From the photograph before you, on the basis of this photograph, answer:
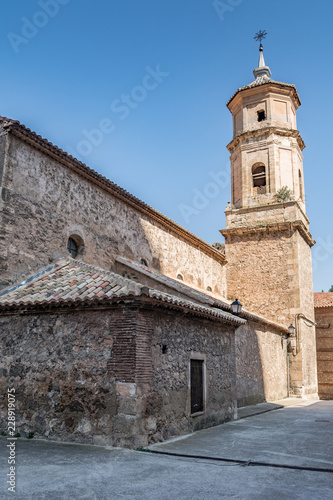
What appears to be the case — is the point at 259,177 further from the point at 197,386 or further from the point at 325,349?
the point at 197,386

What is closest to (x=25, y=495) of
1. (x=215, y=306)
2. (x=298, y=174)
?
(x=215, y=306)

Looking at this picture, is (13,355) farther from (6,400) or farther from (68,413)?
(68,413)

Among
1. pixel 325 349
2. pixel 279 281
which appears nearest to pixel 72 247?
pixel 279 281

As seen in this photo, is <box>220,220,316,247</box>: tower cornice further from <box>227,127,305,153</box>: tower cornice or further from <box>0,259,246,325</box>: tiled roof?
<box>0,259,246,325</box>: tiled roof

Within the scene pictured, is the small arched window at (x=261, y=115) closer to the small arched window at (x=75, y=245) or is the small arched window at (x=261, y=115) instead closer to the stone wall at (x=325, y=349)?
the stone wall at (x=325, y=349)

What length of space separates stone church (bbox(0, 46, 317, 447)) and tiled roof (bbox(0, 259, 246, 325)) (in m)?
0.03

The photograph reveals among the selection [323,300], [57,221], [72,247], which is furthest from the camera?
[323,300]

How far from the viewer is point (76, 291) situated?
26.0ft

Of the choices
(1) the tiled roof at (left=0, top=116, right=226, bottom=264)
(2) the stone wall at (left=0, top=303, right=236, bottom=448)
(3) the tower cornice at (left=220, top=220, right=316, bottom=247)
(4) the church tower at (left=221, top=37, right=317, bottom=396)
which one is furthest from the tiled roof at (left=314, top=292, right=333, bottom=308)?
(2) the stone wall at (left=0, top=303, right=236, bottom=448)

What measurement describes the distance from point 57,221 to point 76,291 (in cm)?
338

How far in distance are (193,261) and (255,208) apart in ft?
15.4

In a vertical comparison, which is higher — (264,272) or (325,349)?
(264,272)

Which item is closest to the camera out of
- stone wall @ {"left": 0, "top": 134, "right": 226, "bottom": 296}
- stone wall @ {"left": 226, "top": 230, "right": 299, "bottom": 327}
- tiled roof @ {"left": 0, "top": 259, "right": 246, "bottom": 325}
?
tiled roof @ {"left": 0, "top": 259, "right": 246, "bottom": 325}

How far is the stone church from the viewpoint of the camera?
7273mm
